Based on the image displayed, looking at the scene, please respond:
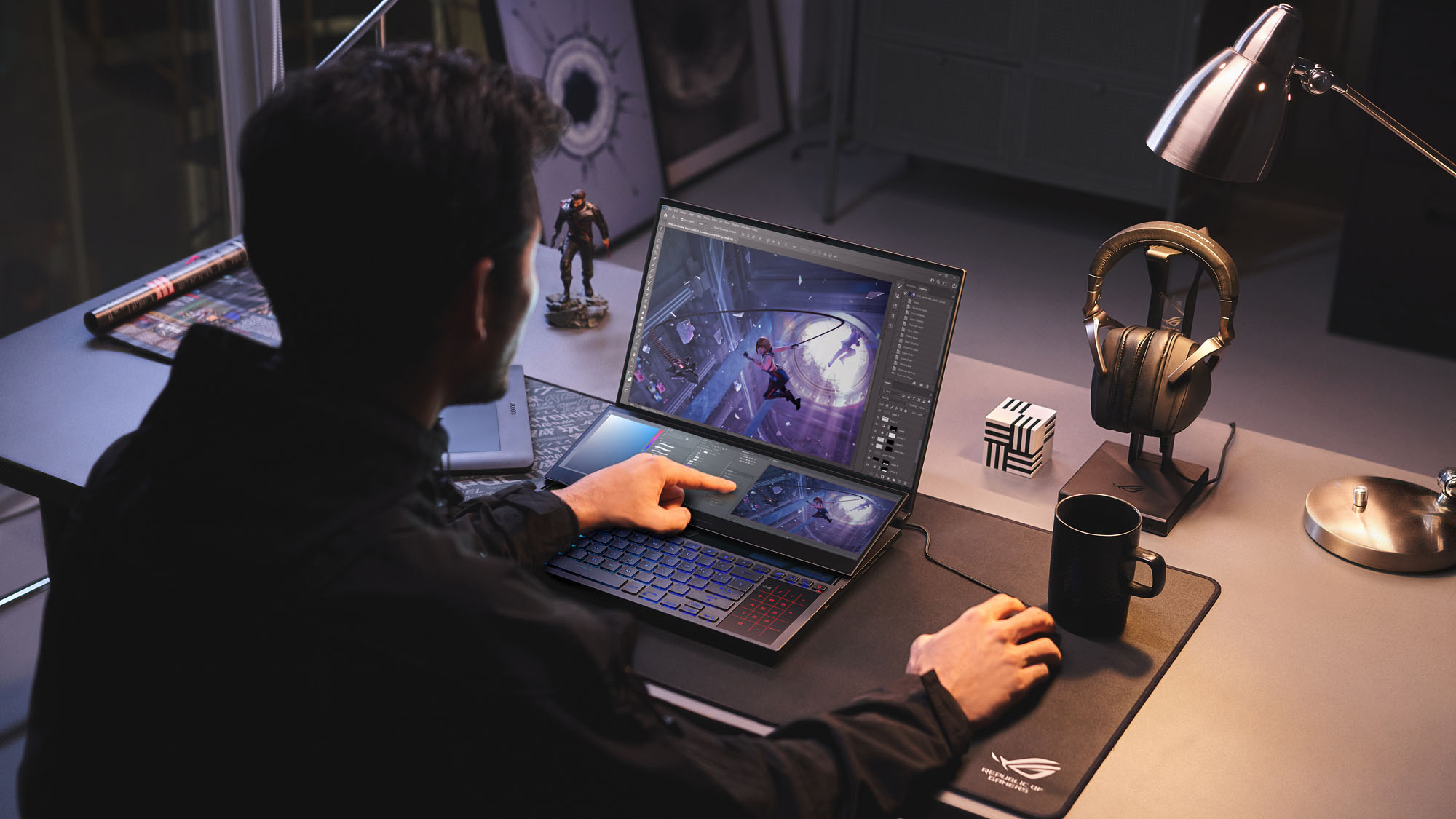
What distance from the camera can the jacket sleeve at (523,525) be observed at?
133cm

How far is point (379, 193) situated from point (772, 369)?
66 centimetres

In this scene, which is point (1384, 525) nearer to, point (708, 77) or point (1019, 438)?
point (1019, 438)

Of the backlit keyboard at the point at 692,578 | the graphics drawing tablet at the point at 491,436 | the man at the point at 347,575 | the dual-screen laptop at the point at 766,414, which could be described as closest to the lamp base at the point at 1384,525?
the dual-screen laptop at the point at 766,414

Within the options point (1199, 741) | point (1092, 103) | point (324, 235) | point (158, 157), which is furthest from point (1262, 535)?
point (158, 157)

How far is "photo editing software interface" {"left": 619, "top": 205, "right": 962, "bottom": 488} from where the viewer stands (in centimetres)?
140

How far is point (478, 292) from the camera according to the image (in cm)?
96

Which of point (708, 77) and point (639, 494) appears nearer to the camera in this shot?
point (639, 494)

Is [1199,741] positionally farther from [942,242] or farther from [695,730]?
[942,242]

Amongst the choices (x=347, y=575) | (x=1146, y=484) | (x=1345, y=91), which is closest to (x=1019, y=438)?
(x=1146, y=484)

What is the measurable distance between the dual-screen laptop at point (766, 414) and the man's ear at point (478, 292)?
1.37 ft

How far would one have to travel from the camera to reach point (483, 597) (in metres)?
0.90

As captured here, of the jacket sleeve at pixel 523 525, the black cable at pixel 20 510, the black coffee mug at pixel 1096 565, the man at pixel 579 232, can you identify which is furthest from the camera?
the black cable at pixel 20 510

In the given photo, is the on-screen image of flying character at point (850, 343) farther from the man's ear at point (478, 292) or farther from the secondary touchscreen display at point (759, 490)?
the man's ear at point (478, 292)

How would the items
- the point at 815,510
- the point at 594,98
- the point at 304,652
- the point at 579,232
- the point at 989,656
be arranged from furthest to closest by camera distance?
the point at 594,98
the point at 579,232
the point at 815,510
the point at 989,656
the point at 304,652
